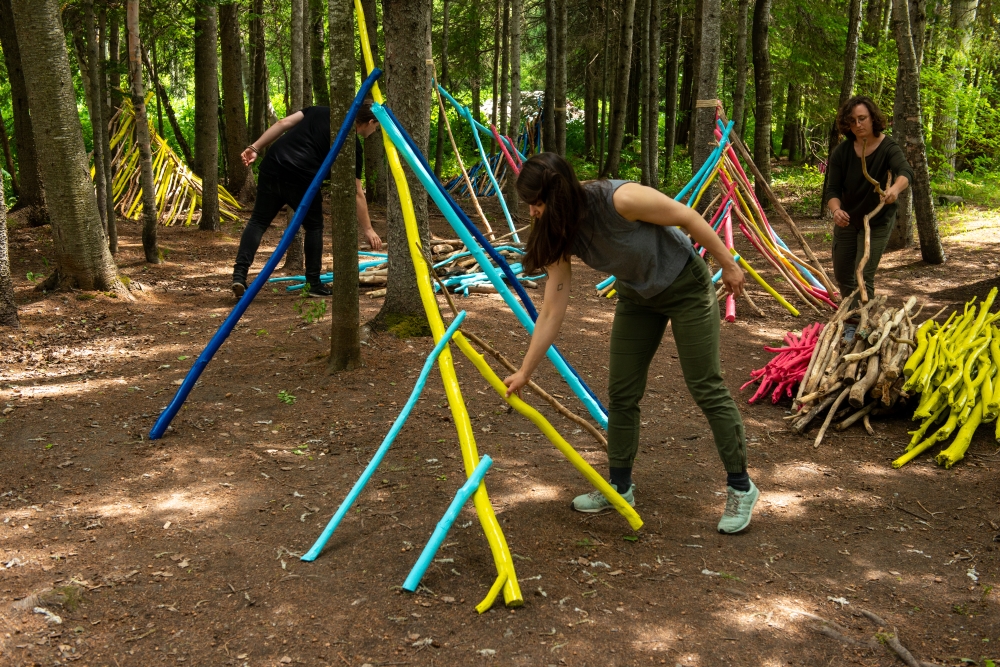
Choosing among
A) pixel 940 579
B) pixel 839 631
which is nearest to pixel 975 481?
pixel 940 579

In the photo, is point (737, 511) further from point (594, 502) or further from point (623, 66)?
point (623, 66)

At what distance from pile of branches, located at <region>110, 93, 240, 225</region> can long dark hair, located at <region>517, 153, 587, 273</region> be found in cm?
907

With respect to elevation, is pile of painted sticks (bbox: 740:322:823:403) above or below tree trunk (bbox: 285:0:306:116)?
below

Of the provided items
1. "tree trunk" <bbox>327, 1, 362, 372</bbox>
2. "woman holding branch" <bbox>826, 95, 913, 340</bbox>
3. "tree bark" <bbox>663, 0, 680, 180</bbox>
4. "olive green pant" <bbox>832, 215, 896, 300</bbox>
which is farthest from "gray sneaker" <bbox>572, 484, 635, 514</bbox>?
"tree bark" <bbox>663, 0, 680, 180</bbox>

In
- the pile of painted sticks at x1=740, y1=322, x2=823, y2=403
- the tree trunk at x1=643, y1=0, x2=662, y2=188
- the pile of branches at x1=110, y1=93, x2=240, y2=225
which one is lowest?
the pile of painted sticks at x1=740, y1=322, x2=823, y2=403

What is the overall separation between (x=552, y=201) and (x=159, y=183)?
986cm

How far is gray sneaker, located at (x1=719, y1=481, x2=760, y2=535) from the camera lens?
11.0 ft

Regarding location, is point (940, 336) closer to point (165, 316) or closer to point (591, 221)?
point (591, 221)

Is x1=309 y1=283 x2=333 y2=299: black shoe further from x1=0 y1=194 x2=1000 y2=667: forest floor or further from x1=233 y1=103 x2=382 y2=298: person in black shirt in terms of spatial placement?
x1=0 y1=194 x2=1000 y2=667: forest floor

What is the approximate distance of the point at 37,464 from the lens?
150 inches

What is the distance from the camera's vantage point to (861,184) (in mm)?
5281

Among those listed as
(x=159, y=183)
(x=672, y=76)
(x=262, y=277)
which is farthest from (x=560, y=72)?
(x=262, y=277)

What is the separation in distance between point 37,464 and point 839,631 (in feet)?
11.4

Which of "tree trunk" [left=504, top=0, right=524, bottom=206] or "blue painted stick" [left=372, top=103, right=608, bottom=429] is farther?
"tree trunk" [left=504, top=0, right=524, bottom=206]
